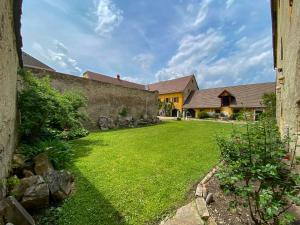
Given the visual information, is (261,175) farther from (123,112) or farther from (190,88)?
(190,88)

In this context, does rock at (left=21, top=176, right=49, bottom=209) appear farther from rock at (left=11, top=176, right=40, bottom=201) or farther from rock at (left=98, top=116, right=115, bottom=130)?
rock at (left=98, top=116, right=115, bottom=130)

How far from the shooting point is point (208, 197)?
132 inches

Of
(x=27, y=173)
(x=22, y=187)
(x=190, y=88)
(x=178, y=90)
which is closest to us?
(x=22, y=187)

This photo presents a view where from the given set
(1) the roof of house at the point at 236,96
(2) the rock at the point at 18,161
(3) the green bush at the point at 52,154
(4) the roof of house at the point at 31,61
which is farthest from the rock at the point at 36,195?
(1) the roof of house at the point at 236,96

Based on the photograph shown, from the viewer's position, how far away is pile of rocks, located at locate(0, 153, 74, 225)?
8.26ft

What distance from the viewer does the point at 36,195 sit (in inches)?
121

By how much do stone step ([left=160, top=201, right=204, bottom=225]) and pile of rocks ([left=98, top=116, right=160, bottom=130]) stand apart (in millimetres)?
12407

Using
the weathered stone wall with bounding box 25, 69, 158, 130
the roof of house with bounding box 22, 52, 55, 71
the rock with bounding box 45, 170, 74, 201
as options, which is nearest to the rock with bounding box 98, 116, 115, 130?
the weathered stone wall with bounding box 25, 69, 158, 130

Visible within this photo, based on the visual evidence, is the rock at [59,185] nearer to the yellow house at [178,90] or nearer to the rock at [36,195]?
the rock at [36,195]

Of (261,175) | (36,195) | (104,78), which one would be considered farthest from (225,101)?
(36,195)

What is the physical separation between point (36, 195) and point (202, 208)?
290 cm

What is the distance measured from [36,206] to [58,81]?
34.9ft

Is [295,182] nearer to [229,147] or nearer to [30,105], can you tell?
[229,147]

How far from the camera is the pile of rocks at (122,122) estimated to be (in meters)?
15.0
